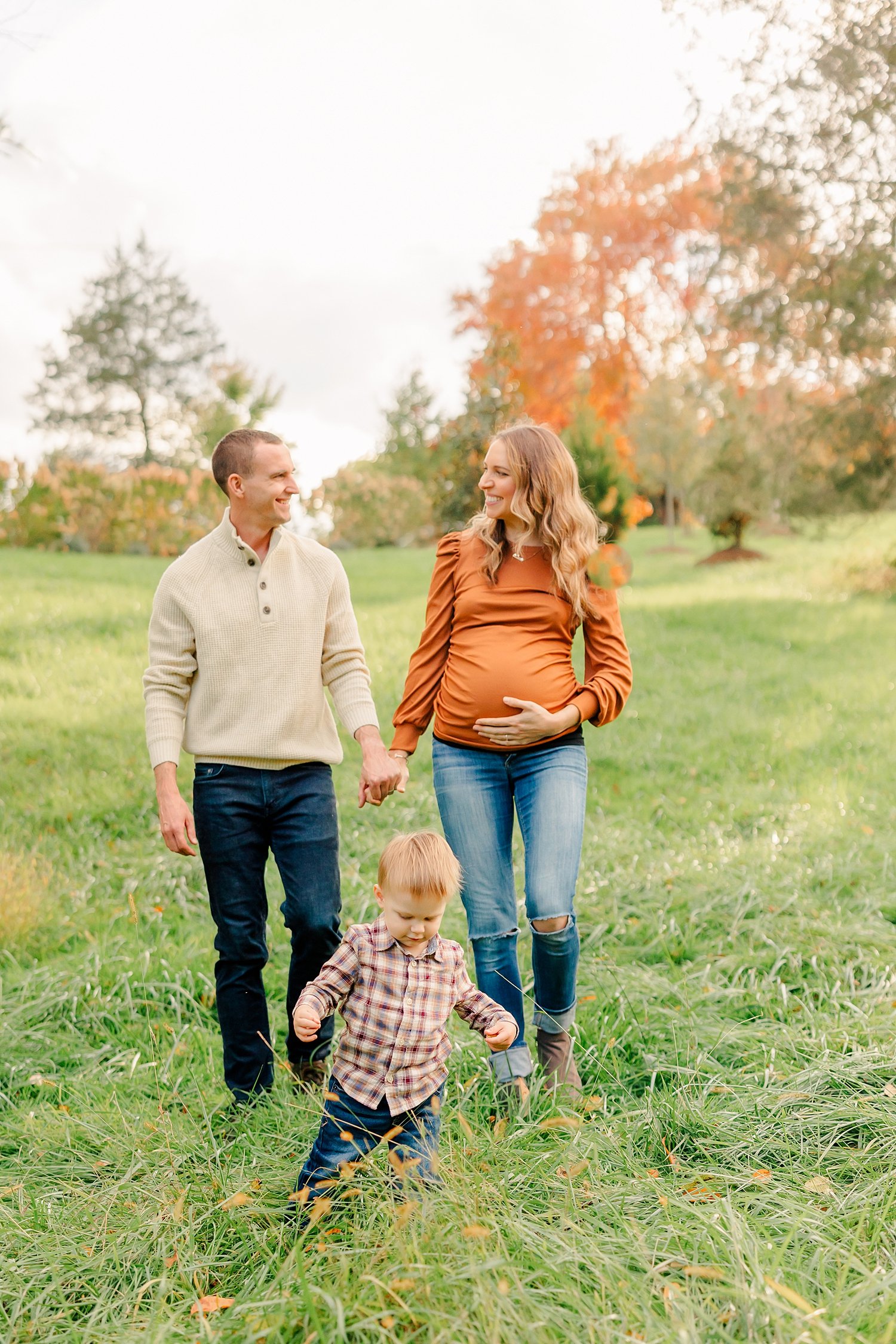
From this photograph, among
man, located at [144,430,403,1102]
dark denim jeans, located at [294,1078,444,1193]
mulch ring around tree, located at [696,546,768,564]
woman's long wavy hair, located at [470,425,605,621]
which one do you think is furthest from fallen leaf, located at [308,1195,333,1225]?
mulch ring around tree, located at [696,546,768,564]

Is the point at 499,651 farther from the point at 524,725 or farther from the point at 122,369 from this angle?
the point at 122,369

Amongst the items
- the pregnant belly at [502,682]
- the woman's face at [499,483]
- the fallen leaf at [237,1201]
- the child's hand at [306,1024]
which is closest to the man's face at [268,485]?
the woman's face at [499,483]

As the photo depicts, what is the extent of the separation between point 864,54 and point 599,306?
1633cm

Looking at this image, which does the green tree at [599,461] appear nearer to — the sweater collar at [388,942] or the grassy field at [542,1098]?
the grassy field at [542,1098]

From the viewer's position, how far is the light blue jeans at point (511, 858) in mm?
3205

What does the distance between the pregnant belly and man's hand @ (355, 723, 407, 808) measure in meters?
0.22

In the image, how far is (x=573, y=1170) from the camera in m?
2.41

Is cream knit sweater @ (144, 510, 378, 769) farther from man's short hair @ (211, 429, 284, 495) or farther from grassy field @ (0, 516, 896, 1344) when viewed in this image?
grassy field @ (0, 516, 896, 1344)

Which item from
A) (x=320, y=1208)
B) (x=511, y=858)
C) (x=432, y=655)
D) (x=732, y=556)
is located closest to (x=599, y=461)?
(x=732, y=556)

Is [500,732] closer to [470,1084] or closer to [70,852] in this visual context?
[470,1084]

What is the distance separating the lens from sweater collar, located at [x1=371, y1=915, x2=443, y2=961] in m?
2.62

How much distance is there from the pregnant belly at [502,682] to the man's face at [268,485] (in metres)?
0.71

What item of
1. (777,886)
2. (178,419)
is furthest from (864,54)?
(178,419)

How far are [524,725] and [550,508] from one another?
2.20 ft
